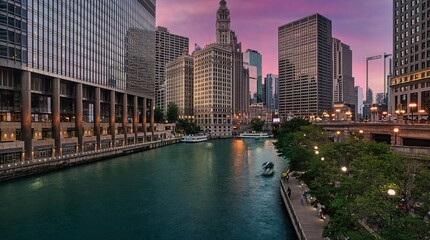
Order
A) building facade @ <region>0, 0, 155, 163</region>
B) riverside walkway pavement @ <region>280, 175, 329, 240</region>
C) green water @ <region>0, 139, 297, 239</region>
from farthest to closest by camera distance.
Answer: building facade @ <region>0, 0, 155, 163</region> < green water @ <region>0, 139, 297, 239</region> < riverside walkway pavement @ <region>280, 175, 329, 240</region>

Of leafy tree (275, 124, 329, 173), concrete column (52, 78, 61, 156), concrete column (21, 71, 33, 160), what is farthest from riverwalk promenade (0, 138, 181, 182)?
leafy tree (275, 124, 329, 173)

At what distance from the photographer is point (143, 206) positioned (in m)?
47.6

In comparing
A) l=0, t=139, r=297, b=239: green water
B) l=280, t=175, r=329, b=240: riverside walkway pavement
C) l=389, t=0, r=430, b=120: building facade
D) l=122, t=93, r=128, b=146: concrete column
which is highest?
l=389, t=0, r=430, b=120: building facade

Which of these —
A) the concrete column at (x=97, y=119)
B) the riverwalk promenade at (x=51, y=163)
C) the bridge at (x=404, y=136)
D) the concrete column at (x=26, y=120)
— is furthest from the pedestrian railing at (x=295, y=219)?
the concrete column at (x=97, y=119)

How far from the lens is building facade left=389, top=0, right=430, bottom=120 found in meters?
98.6

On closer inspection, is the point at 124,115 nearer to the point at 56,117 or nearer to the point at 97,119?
the point at 97,119

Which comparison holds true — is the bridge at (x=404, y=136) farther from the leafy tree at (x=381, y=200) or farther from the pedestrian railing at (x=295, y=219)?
the leafy tree at (x=381, y=200)

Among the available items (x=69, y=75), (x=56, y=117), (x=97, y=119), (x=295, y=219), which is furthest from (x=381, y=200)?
(x=97, y=119)

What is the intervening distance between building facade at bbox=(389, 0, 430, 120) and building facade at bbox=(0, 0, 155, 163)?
109m

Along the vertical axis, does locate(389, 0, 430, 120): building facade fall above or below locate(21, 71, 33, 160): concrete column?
above

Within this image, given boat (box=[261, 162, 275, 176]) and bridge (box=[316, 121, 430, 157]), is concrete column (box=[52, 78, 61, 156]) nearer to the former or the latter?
boat (box=[261, 162, 275, 176])

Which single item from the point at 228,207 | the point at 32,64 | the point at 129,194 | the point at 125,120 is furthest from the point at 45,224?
the point at 125,120

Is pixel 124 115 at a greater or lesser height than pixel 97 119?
greater

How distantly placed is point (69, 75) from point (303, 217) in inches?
3579
